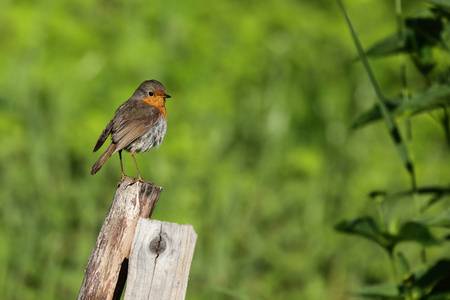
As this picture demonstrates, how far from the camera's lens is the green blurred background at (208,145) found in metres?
5.44

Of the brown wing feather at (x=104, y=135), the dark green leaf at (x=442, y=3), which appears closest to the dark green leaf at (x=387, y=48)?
the dark green leaf at (x=442, y=3)

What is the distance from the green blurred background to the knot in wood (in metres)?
1.97

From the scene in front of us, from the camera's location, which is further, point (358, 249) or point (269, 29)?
point (269, 29)

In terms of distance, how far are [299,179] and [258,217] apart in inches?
41.1

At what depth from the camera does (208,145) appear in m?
6.53

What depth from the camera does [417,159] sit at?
818cm

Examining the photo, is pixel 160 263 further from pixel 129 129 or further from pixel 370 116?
pixel 370 116

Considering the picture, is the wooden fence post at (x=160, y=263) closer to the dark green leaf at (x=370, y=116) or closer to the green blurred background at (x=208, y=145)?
the dark green leaf at (x=370, y=116)

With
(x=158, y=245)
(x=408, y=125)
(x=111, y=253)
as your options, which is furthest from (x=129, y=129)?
(x=408, y=125)

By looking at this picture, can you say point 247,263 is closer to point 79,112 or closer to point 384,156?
point 79,112

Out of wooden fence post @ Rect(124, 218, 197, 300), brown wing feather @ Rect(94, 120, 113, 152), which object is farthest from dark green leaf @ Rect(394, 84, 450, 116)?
brown wing feather @ Rect(94, 120, 113, 152)

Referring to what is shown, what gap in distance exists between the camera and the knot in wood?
218 cm

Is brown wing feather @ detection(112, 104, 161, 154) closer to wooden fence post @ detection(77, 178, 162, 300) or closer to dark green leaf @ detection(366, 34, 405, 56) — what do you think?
wooden fence post @ detection(77, 178, 162, 300)

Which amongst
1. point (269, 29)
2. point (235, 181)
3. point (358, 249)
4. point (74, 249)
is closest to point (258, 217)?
point (235, 181)
